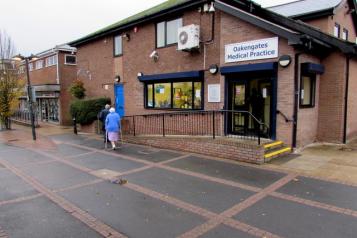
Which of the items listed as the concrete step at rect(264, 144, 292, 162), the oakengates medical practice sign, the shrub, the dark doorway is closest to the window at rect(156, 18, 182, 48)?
the oakengates medical practice sign

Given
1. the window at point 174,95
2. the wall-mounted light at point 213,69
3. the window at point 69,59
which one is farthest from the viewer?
the window at point 69,59

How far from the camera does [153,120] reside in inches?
518

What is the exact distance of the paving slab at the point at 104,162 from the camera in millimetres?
8140

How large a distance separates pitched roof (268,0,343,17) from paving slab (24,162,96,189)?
11.1m

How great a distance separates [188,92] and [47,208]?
7.89 meters

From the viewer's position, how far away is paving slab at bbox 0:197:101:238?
416 centimetres

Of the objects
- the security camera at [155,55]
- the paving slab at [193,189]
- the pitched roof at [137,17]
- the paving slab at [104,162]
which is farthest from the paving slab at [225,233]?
the security camera at [155,55]

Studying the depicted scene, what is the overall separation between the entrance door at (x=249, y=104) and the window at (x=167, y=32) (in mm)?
3723

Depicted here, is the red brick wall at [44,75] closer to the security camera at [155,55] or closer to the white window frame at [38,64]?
the white window frame at [38,64]

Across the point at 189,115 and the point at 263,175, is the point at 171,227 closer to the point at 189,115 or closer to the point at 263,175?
the point at 263,175

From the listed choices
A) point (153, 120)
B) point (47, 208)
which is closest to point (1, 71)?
point (153, 120)

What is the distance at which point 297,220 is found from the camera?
4430 millimetres

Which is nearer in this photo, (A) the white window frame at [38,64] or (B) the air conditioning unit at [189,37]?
(B) the air conditioning unit at [189,37]

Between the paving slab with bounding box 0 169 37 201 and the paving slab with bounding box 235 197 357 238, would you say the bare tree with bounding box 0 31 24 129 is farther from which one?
the paving slab with bounding box 235 197 357 238
